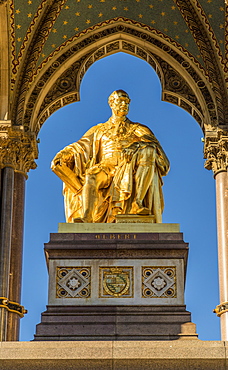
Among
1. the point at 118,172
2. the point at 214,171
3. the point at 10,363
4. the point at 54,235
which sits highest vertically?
the point at 214,171

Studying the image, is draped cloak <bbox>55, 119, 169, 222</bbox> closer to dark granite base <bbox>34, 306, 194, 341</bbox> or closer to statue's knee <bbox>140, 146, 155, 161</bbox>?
statue's knee <bbox>140, 146, 155, 161</bbox>

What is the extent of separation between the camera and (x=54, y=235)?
1076 cm

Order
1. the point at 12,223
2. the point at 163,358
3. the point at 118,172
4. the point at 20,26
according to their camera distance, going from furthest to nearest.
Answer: the point at 20,26, the point at 12,223, the point at 118,172, the point at 163,358

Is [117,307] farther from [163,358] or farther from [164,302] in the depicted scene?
[163,358]

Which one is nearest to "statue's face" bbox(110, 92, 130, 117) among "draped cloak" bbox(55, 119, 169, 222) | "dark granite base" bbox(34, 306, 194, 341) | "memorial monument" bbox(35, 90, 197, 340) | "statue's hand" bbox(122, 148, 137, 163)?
"draped cloak" bbox(55, 119, 169, 222)

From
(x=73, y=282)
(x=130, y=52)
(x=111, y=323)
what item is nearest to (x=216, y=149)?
(x=130, y=52)

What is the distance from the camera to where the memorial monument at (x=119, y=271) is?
33.4ft

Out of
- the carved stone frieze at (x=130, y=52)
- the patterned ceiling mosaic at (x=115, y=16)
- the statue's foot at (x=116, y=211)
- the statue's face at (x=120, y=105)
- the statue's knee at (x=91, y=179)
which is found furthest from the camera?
the carved stone frieze at (x=130, y=52)

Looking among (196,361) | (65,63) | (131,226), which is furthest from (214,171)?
(196,361)

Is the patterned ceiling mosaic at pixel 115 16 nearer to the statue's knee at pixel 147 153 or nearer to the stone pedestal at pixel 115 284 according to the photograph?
the statue's knee at pixel 147 153

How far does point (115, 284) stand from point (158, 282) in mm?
460

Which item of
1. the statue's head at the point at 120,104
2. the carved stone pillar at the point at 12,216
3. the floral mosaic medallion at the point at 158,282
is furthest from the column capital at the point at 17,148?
the floral mosaic medallion at the point at 158,282

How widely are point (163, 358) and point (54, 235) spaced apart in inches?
96.9

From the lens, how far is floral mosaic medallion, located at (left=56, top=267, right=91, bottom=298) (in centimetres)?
1047
